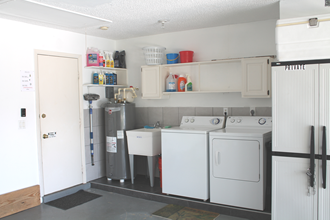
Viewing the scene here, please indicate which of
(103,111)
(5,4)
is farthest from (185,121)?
(5,4)

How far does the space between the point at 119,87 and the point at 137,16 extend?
1833 mm

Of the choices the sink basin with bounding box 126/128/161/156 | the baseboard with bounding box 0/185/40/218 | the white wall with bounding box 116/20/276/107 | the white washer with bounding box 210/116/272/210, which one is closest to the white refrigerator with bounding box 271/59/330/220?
the white washer with bounding box 210/116/272/210

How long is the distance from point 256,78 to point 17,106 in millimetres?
3127

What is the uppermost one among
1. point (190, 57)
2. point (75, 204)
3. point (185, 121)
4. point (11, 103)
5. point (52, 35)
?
point (52, 35)

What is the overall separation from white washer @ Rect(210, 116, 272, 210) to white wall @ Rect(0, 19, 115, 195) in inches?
95.4

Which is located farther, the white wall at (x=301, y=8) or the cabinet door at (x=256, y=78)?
the cabinet door at (x=256, y=78)

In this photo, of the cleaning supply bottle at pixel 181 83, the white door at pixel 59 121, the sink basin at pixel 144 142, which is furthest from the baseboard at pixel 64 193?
the cleaning supply bottle at pixel 181 83

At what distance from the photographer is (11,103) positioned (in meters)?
3.69

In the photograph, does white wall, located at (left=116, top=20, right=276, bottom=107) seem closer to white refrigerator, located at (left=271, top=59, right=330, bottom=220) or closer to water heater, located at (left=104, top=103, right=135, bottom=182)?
water heater, located at (left=104, top=103, right=135, bottom=182)

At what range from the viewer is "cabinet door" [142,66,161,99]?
14.8ft

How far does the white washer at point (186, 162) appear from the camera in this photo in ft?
11.9

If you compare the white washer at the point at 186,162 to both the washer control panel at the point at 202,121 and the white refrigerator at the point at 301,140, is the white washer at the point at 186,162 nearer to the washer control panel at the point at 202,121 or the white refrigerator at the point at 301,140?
the washer control panel at the point at 202,121

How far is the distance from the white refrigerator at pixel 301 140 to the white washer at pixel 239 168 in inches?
15.5

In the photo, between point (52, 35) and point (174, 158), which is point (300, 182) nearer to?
point (174, 158)
